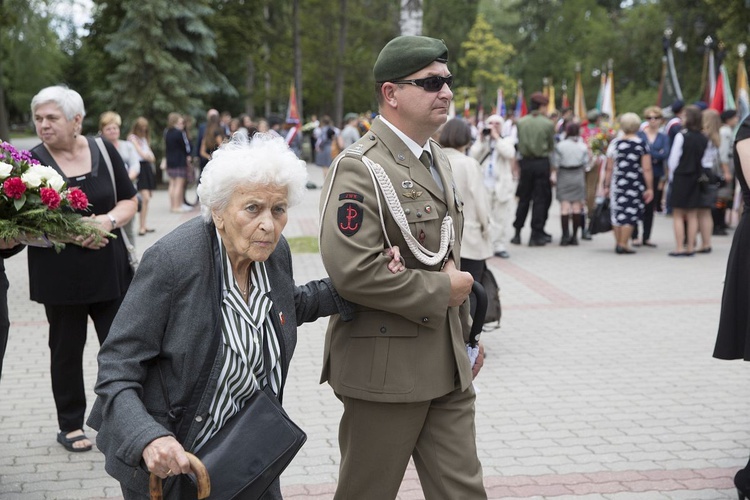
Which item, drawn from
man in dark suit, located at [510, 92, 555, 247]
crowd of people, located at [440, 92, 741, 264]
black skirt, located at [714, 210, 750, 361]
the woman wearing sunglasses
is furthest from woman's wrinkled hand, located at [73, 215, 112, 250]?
the woman wearing sunglasses

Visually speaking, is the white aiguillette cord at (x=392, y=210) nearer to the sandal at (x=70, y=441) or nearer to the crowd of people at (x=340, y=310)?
the crowd of people at (x=340, y=310)

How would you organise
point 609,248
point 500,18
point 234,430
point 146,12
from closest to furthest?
point 234,430 → point 609,248 → point 146,12 → point 500,18

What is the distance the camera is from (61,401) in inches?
209

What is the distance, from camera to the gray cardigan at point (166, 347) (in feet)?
8.62

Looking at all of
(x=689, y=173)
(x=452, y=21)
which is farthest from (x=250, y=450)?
(x=452, y=21)

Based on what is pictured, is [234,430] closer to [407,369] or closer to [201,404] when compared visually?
[201,404]

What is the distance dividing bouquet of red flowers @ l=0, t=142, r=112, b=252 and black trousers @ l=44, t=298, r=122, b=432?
0.80 meters

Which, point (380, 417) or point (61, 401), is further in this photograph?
point (61, 401)

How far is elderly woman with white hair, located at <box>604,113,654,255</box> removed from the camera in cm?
1275

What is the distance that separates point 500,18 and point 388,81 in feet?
273

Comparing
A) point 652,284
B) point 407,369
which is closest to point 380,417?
point 407,369

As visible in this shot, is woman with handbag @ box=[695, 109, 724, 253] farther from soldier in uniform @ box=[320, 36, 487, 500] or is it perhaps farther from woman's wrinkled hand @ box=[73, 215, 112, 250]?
soldier in uniform @ box=[320, 36, 487, 500]

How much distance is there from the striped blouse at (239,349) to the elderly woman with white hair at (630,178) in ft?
34.5

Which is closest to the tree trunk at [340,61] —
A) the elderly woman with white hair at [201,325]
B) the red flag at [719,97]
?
the red flag at [719,97]
